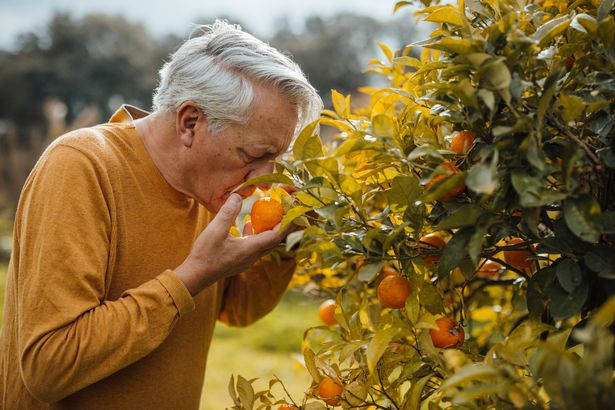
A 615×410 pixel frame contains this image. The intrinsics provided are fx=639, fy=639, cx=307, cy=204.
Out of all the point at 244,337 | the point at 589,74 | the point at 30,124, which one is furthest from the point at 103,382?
the point at 30,124

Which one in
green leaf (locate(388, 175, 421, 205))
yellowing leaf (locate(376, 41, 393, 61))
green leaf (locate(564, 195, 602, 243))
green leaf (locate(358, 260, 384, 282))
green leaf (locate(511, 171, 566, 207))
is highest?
green leaf (locate(511, 171, 566, 207))

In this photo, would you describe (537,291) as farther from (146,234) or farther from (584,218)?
(146,234)

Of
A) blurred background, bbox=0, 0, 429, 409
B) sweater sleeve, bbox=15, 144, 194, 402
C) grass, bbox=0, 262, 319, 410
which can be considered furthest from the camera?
blurred background, bbox=0, 0, 429, 409

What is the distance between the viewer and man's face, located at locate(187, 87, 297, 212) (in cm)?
152

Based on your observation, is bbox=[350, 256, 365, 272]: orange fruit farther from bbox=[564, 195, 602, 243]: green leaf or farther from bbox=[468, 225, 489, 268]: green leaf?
bbox=[564, 195, 602, 243]: green leaf

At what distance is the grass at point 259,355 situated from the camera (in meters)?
4.48

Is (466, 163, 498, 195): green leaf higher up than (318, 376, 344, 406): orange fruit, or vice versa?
(466, 163, 498, 195): green leaf

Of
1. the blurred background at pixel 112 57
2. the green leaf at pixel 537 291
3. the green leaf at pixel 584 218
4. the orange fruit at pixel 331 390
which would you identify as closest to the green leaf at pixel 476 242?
the green leaf at pixel 584 218

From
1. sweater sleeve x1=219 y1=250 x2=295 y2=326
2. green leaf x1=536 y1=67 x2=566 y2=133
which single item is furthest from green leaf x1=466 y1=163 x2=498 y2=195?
sweater sleeve x1=219 y1=250 x2=295 y2=326

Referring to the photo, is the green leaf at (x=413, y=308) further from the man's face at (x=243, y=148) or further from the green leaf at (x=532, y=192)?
the man's face at (x=243, y=148)

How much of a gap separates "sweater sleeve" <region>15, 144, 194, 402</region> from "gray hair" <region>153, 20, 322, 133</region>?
1.07 feet

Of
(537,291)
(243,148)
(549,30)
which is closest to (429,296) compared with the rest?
(537,291)

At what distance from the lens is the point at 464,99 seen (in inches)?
36.4

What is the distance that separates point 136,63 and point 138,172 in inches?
928
